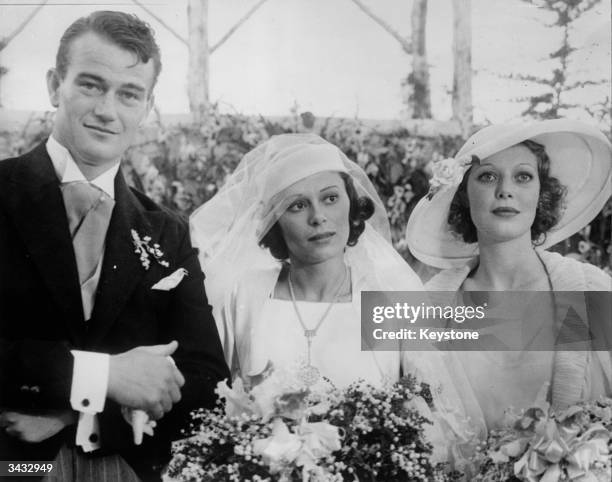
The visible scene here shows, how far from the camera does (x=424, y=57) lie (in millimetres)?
3787

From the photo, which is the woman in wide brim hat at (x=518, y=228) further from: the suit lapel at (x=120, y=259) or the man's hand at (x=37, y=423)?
the man's hand at (x=37, y=423)

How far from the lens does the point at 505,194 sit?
3699mm

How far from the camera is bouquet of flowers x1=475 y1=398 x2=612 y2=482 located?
3.23m

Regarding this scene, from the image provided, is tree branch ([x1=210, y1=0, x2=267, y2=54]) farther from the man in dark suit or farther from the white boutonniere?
the white boutonniere

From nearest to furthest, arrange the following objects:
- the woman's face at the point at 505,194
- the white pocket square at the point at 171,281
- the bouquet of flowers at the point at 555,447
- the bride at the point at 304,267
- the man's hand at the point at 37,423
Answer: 1. the bouquet of flowers at the point at 555,447
2. the man's hand at the point at 37,423
3. the white pocket square at the point at 171,281
4. the bride at the point at 304,267
5. the woman's face at the point at 505,194

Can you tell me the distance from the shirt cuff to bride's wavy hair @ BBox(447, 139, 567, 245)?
5.10ft

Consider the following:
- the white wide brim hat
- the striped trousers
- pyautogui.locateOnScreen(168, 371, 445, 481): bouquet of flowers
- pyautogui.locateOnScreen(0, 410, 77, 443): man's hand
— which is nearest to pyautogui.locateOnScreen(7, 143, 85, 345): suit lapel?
pyautogui.locateOnScreen(0, 410, 77, 443): man's hand

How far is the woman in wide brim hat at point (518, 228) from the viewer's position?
3.70 meters

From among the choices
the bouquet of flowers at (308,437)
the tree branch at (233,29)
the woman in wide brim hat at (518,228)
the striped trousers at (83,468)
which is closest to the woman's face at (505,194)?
the woman in wide brim hat at (518,228)

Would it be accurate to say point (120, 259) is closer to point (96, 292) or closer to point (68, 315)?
point (96, 292)

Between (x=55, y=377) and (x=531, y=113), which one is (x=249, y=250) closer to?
(x=55, y=377)

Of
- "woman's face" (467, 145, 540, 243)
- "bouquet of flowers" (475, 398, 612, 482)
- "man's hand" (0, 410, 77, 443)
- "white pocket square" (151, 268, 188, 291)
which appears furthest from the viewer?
"woman's face" (467, 145, 540, 243)

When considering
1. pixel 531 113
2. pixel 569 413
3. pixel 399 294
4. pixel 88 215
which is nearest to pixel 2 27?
pixel 88 215

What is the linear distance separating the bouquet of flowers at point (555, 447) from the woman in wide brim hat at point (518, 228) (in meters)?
0.25
